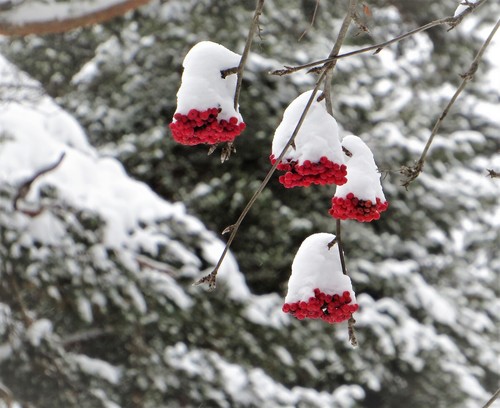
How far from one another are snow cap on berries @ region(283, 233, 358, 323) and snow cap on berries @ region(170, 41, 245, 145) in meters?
0.18

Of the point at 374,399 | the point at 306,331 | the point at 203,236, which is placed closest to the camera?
the point at 203,236

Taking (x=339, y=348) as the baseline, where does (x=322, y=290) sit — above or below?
above

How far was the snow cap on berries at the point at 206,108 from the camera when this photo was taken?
0.77 m

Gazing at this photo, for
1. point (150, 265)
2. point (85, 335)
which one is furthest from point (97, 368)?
point (150, 265)

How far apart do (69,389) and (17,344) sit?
275mm

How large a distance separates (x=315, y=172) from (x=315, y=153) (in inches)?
0.7

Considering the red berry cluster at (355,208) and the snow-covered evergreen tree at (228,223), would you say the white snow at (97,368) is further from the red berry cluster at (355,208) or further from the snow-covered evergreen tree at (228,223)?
the red berry cluster at (355,208)

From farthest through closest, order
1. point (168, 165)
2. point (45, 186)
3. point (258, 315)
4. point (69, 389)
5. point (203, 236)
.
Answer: point (168, 165), point (258, 315), point (203, 236), point (69, 389), point (45, 186)

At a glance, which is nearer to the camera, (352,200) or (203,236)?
(352,200)

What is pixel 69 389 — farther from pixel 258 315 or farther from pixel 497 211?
pixel 497 211

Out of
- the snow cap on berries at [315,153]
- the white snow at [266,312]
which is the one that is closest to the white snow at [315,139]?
the snow cap on berries at [315,153]

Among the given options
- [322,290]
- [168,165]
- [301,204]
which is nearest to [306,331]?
[301,204]

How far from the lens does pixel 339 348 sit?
4.32 m

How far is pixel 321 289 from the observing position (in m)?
0.85
